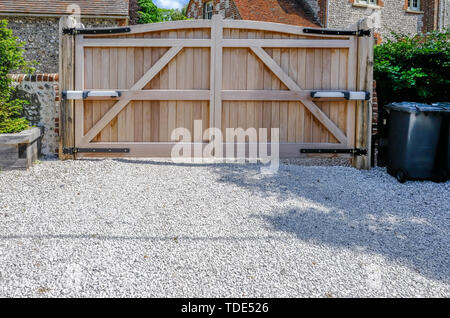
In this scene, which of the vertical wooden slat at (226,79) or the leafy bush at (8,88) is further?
the vertical wooden slat at (226,79)

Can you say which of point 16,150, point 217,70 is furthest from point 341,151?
point 16,150

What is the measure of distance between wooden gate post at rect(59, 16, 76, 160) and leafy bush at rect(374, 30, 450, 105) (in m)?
4.74

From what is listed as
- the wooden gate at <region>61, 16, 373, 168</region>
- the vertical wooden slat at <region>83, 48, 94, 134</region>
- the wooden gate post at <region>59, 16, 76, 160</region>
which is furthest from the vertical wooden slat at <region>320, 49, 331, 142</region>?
the wooden gate post at <region>59, 16, 76, 160</region>

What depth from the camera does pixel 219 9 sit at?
784 inches

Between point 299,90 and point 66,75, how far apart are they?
11.4 feet

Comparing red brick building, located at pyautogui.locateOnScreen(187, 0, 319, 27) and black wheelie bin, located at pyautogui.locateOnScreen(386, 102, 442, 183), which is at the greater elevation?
red brick building, located at pyautogui.locateOnScreen(187, 0, 319, 27)

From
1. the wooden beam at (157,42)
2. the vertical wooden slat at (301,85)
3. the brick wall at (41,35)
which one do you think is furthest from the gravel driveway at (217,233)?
the brick wall at (41,35)

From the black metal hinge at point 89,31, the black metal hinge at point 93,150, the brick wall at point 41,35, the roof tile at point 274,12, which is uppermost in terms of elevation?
the roof tile at point 274,12

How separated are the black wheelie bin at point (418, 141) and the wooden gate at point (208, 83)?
26.4 inches

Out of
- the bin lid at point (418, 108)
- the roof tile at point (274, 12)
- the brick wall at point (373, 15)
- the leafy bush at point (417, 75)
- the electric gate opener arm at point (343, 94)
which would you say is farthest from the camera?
the brick wall at point (373, 15)

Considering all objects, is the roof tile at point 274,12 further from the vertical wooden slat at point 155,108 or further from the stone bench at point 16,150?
the stone bench at point 16,150

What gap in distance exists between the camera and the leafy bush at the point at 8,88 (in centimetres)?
612

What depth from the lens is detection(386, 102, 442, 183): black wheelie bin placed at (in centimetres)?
567

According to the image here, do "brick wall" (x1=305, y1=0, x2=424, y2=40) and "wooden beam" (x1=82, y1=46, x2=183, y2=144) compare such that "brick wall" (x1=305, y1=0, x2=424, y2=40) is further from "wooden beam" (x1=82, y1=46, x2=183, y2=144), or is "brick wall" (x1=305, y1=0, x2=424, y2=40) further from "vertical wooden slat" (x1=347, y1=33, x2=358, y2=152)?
"wooden beam" (x1=82, y1=46, x2=183, y2=144)
